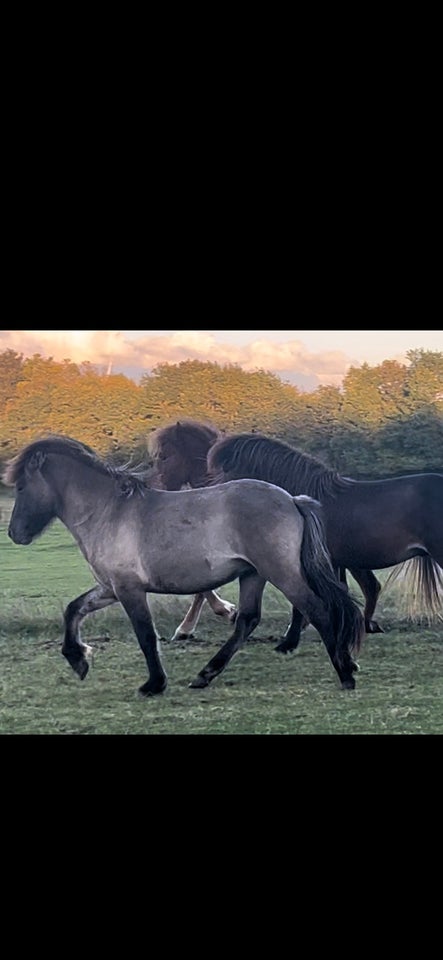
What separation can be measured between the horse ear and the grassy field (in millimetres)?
493

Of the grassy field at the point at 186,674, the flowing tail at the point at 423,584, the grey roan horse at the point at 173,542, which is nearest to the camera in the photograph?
the grassy field at the point at 186,674

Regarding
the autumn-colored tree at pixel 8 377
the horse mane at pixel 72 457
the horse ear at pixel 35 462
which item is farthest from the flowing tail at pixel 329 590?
the autumn-colored tree at pixel 8 377

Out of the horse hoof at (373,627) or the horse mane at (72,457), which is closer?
the horse mane at (72,457)

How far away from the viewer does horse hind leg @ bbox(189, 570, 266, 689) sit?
19.6 ft

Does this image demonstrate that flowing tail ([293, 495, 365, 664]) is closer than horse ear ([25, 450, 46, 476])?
Yes

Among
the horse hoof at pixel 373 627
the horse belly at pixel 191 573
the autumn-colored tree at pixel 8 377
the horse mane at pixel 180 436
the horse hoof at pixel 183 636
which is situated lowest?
the horse hoof at pixel 183 636

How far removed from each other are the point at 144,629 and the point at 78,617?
464mm

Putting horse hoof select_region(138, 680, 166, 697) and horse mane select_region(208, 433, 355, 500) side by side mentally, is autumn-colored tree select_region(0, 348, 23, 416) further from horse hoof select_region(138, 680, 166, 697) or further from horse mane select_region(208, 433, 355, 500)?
horse hoof select_region(138, 680, 166, 697)

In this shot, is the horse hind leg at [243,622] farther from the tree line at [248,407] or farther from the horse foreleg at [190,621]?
the tree line at [248,407]

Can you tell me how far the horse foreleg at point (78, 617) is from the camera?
19.8ft

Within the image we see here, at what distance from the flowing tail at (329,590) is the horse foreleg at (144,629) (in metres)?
1.00

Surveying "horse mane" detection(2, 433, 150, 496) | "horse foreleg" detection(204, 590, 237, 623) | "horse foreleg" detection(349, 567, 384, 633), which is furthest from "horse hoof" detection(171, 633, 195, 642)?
"horse mane" detection(2, 433, 150, 496)

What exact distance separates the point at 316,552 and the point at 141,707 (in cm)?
137

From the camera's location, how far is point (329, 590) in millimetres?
5730
